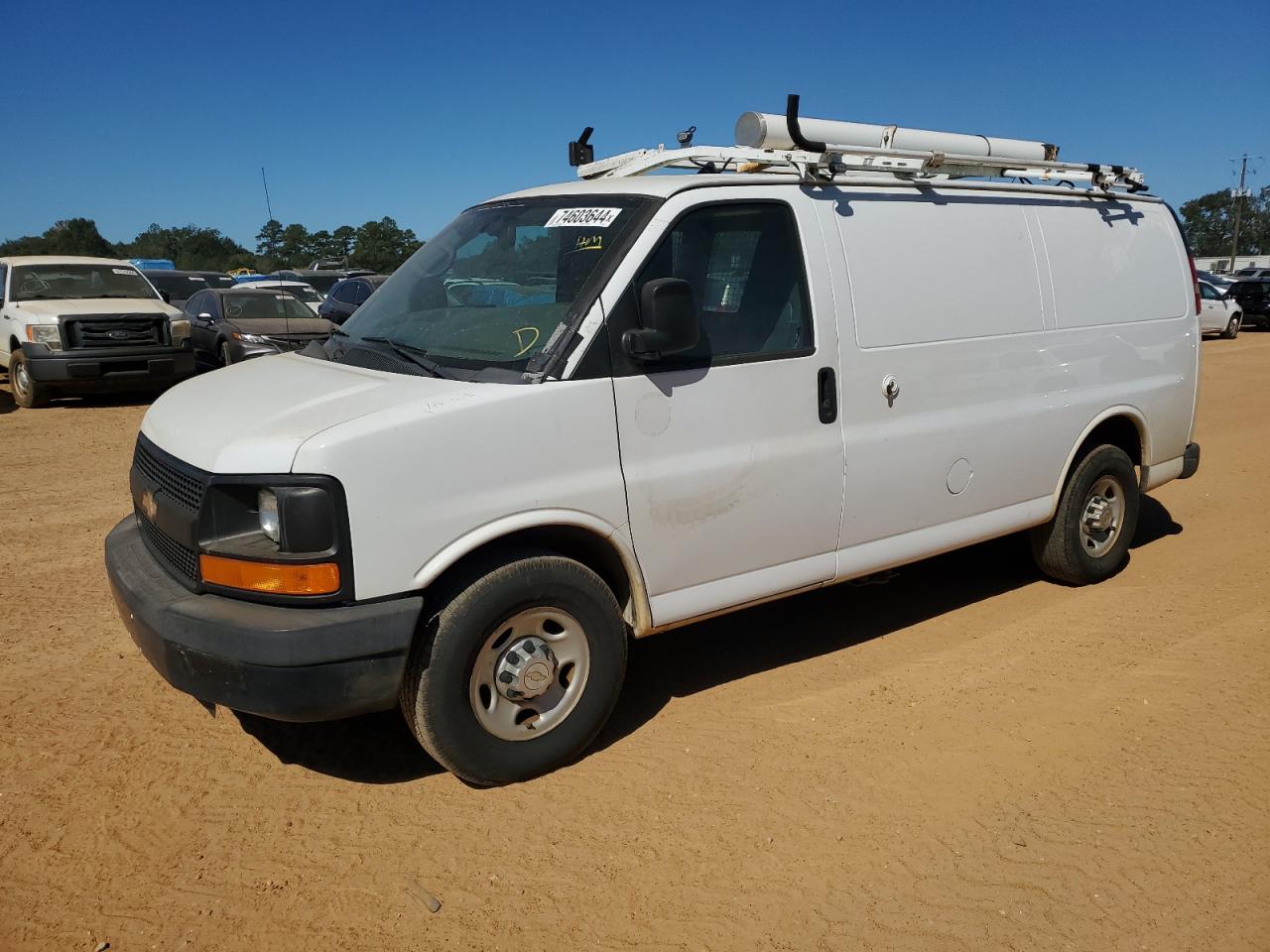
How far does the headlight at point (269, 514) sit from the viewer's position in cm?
324

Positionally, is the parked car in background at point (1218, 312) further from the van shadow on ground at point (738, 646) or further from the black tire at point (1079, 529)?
the black tire at point (1079, 529)

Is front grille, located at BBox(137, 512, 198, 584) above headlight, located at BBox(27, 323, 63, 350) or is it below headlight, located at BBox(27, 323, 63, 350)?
below

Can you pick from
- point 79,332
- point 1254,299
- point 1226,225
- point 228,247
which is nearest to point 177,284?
point 79,332

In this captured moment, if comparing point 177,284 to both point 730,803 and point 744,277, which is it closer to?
point 744,277

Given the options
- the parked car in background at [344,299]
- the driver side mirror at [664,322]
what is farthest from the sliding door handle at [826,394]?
the parked car in background at [344,299]

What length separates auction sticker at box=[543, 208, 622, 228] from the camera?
4.01 meters

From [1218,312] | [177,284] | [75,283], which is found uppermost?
[177,284]

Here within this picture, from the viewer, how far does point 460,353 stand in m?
3.84

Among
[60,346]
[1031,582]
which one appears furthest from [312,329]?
[1031,582]

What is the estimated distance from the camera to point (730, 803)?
3633 millimetres

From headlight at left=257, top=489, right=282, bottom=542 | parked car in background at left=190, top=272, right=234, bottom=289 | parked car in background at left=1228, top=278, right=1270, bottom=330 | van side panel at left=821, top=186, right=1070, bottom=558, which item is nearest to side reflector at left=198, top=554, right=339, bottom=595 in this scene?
headlight at left=257, top=489, right=282, bottom=542

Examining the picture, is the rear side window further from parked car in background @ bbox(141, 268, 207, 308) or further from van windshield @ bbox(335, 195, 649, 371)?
parked car in background @ bbox(141, 268, 207, 308)

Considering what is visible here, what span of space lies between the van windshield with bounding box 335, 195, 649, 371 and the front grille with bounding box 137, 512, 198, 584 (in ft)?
3.52

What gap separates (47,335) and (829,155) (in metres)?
11.9
